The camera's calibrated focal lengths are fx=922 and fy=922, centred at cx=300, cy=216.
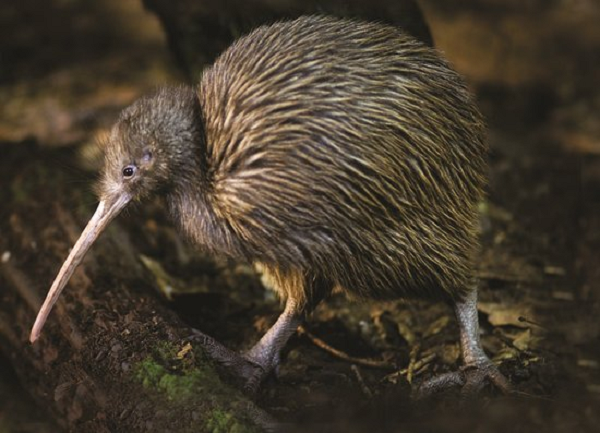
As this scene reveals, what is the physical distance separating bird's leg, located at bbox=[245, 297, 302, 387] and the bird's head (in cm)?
93

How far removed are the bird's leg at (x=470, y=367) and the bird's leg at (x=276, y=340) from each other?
2.42 ft

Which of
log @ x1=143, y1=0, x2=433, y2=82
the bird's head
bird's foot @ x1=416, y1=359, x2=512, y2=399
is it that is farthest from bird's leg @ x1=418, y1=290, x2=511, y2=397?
log @ x1=143, y1=0, x2=433, y2=82

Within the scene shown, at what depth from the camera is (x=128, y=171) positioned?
417cm

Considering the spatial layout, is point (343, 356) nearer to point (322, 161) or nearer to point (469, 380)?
point (469, 380)

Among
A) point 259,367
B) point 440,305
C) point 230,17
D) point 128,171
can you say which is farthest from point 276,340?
point 230,17

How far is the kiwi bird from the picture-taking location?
12.6ft

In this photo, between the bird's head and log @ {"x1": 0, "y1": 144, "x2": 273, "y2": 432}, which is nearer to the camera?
log @ {"x1": 0, "y1": 144, "x2": 273, "y2": 432}

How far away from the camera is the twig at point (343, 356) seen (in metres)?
4.60

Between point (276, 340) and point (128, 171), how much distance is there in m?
1.15

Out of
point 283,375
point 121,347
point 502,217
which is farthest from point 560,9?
point 121,347

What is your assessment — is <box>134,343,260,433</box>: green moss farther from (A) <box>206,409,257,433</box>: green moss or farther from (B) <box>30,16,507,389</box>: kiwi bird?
(B) <box>30,16,507,389</box>: kiwi bird

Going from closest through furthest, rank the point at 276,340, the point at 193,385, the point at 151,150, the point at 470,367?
the point at 193,385 → the point at 151,150 → the point at 470,367 → the point at 276,340

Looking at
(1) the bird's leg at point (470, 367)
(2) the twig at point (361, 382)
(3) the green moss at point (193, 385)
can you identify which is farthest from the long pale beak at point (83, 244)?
(1) the bird's leg at point (470, 367)

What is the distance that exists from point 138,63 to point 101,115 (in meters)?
1.17
